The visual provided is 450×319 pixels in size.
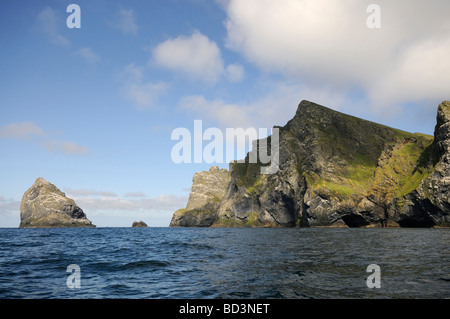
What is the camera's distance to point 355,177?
158625 mm

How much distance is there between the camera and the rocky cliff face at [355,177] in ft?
371

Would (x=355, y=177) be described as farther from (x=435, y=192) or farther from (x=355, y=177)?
(x=435, y=192)

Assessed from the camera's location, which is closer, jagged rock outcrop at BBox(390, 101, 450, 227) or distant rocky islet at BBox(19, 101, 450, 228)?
jagged rock outcrop at BBox(390, 101, 450, 227)

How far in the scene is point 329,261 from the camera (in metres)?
23.1

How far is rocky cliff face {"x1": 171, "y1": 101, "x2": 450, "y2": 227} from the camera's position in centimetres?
11306

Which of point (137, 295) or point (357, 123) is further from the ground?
point (357, 123)

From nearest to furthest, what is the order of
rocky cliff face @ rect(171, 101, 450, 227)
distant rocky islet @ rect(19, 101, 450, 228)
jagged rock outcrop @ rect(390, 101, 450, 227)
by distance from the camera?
jagged rock outcrop @ rect(390, 101, 450, 227)
distant rocky islet @ rect(19, 101, 450, 228)
rocky cliff face @ rect(171, 101, 450, 227)

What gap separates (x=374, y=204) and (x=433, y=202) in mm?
32755

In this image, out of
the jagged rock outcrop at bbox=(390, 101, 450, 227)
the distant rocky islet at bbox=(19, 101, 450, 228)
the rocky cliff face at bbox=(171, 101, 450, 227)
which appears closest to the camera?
the jagged rock outcrop at bbox=(390, 101, 450, 227)

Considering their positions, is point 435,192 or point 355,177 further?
point 355,177

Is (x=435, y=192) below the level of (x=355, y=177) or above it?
below

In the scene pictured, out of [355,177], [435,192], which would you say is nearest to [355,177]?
[355,177]

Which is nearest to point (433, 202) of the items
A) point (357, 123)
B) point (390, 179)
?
point (390, 179)
